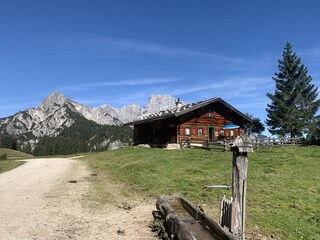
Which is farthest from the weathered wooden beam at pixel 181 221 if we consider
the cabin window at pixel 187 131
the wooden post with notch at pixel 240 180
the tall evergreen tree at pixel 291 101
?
the tall evergreen tree at pixel 291 101

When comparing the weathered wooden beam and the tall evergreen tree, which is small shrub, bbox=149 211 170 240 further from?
the tall evergreen tree

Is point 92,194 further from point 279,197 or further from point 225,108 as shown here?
point 225,108

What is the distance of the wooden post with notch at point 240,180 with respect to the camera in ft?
25.8

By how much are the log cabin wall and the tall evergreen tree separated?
16.0 metres

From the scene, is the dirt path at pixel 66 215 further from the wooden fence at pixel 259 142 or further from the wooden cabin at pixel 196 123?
the wooden cabin at pixel 196 123

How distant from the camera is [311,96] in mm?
57406

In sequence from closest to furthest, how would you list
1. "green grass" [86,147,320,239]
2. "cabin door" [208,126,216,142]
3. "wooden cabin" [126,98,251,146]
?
1. "green grass" [86,147,320,239]
2. "wooden cabin" [126,98,251,146]
3. "cabin door" [208,126,216,142]

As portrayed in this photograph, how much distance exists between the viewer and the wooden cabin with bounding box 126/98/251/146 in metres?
38.2

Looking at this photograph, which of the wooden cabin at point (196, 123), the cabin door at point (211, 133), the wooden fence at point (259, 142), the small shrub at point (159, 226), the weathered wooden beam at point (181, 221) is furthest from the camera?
the cabin door at point (211, 133)

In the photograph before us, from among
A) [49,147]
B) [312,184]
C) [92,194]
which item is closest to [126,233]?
[92,194]

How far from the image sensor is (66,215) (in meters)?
10.9

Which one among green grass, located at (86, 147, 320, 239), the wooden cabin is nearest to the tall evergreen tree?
the wooden cabin

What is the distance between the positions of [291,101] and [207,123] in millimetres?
23667

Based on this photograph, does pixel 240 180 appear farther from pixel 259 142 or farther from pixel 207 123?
pixel 207 123
